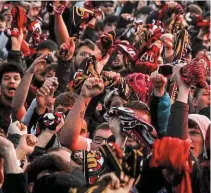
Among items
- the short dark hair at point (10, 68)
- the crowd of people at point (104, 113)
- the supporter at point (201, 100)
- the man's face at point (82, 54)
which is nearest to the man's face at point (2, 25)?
the crowd of people at point (104, 113)

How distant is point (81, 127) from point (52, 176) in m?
2.32

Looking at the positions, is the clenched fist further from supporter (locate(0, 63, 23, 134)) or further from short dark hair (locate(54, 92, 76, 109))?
supporter (locate(0, 63, 23, 134))

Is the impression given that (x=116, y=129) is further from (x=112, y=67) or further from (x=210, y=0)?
(x=210, y=0)

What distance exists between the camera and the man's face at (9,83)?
924 cm

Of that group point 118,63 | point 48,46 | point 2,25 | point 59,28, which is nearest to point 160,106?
point 118,63

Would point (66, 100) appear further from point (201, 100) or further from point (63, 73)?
point (201, 100)

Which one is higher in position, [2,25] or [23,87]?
[23,87]

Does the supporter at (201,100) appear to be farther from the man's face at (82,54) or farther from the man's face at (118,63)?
the man's face at (82,54)

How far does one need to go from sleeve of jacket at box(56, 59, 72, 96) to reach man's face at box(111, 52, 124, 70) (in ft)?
2.75

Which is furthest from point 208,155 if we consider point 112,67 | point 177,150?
point 112,67

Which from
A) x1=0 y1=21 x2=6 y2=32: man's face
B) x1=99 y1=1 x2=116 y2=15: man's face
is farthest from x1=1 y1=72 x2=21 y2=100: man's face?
x1=99 y1=1 x2=116 y2=15: man's face

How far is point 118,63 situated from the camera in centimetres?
1098

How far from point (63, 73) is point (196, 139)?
2574 mm

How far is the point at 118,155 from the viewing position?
17.9ft
